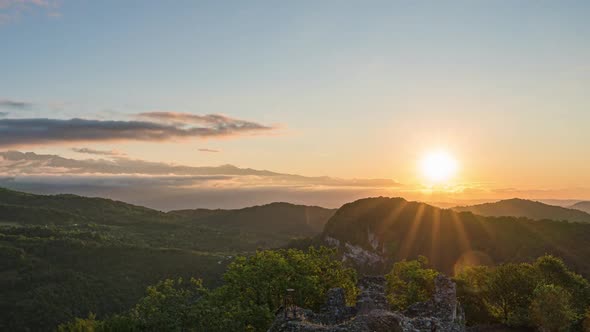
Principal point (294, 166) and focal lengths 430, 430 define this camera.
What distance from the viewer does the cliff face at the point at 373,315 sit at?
19438 mm

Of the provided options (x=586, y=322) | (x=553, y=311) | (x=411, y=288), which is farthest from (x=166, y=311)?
(x=586, y=322)

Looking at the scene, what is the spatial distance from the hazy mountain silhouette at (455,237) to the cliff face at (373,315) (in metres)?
104

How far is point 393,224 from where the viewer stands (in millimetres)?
186500

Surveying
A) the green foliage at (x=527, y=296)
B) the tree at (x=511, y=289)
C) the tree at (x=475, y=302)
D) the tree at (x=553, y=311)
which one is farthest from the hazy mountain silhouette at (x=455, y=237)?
the tree at (x=553, y=311)

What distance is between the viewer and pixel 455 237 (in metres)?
164

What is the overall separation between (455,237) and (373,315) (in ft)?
514

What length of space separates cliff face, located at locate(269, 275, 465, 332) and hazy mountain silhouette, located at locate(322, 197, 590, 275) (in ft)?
343

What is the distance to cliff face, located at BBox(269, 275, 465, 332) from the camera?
19.4m

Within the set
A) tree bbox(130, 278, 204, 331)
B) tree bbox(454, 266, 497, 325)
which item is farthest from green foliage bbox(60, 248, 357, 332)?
tree bbox(454, 266, 497, 325)

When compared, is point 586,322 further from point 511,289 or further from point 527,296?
point 511,289

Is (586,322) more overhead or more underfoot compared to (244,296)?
more underfoot

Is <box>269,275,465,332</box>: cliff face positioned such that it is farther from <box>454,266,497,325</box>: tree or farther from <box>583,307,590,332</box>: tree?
<box>454,266,497,325</box>: tree

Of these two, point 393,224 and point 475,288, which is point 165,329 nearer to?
point 475,288

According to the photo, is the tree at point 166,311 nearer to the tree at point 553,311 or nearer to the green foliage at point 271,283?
the green foliage at point 271,283
